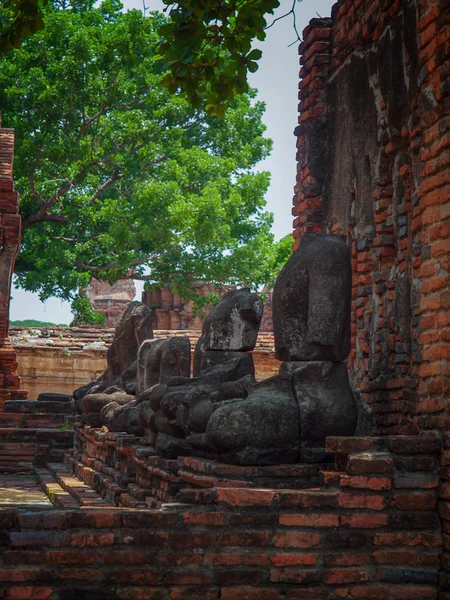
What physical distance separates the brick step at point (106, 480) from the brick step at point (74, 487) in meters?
0.05

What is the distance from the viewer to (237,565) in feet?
14.3

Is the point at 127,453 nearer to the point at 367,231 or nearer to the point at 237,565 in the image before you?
the point at 367,231

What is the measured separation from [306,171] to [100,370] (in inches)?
496

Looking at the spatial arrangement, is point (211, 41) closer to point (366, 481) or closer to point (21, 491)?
point (366, 481)

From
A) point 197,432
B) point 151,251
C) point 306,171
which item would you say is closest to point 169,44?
point 306,171

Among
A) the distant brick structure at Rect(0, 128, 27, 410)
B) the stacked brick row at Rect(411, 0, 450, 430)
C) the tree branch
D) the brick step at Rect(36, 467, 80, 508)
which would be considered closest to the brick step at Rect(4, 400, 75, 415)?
the brick step at Rect(36, 467, 80, 508)

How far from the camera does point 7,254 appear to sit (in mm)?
18531

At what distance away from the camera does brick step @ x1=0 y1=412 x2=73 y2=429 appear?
13664mm

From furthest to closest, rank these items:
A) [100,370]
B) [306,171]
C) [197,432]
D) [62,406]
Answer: [100,370], [62,406], [306,171], [197,432]

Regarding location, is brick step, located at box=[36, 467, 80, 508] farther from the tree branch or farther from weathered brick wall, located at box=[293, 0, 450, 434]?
the tree branch

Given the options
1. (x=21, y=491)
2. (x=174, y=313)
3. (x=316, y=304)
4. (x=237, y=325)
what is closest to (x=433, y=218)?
(x=316, y=304)

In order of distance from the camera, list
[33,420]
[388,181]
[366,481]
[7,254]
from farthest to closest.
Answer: [7,254]
[33,420]
[388,181]
[366,481]

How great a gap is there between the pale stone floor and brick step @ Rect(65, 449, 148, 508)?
0.43m

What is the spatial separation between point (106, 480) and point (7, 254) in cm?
1121
